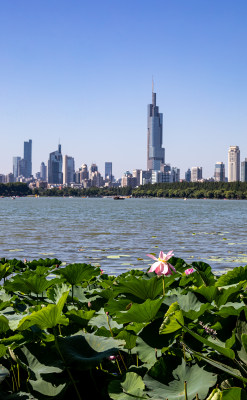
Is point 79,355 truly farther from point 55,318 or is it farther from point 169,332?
point 169,332

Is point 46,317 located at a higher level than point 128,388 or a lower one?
higher

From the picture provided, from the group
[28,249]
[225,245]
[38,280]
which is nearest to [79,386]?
[38,280]

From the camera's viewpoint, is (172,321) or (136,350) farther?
(136,350)

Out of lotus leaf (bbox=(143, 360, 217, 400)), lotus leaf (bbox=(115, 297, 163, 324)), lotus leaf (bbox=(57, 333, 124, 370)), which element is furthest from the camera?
lotus leaf (bbox=(115, 297, 163, 324))

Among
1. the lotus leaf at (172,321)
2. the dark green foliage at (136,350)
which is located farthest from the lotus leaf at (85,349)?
the lotus leaf at (172,321)

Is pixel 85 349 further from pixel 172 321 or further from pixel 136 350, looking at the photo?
pixel 172 321

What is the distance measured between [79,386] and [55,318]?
0.27 metres

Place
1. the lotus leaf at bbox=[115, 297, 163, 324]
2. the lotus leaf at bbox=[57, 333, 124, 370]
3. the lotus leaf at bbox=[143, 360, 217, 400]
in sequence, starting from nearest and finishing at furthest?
the lotus leaf at bbox=[143, 360, 217, 400], the lotus leaf at bbox=[57, 333, 124, 370], the lotus leaf at bbox=[115, 297, 163, 324]

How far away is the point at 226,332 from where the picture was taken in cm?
169

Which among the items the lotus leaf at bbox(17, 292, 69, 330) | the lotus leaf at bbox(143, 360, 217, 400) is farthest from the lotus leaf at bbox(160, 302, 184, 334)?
the lotus leaf at bbox(17, 292, 69, 330)

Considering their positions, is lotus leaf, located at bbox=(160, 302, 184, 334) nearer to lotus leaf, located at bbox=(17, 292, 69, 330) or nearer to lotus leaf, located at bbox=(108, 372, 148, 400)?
lotus leaf, located at bbox=(108, 372, 148, 400)

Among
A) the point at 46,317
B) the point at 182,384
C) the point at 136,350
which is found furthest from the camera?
the point at 136,350

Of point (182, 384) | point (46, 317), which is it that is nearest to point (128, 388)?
point (182, 384)

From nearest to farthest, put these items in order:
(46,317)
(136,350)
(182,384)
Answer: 1. (182,384)
2. (46,317)
3. (136,350)
